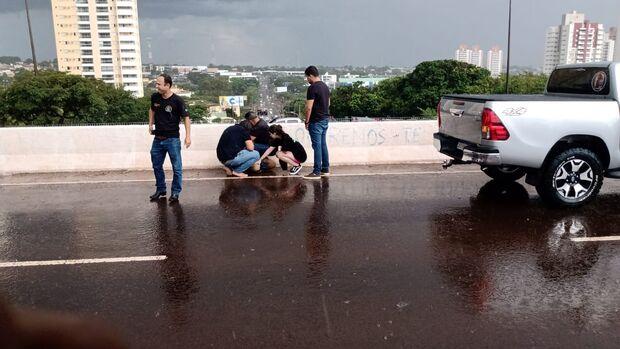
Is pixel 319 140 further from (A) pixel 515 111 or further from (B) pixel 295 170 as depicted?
(A) pixel 515 111

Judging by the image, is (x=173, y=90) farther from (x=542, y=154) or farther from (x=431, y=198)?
(x=542, y=154)

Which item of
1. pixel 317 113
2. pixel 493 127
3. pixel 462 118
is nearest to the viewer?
pixel 493 127

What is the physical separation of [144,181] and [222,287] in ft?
16.8

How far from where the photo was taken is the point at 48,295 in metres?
4.17

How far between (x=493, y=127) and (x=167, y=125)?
444 cm

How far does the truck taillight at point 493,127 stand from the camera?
636 cm

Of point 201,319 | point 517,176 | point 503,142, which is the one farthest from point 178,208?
point 517,176

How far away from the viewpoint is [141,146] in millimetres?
10055

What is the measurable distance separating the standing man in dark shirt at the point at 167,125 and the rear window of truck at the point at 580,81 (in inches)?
228

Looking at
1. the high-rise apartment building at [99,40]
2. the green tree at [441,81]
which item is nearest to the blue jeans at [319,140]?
the green tree at [441,81]

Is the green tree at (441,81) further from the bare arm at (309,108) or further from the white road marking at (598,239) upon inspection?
the white road marking at (598,239)

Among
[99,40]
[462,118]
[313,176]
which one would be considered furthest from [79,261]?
[99,40]

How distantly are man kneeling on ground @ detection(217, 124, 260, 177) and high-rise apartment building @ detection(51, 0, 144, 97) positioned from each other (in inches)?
7456

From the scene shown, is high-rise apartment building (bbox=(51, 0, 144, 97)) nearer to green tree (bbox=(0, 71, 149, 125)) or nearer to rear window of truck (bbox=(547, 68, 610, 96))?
green tree (bbox=(0, 71, 149, 125))
